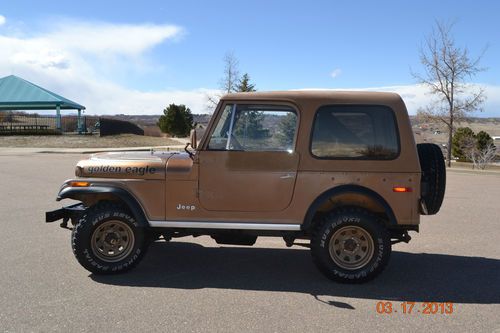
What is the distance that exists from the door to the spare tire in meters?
1.52

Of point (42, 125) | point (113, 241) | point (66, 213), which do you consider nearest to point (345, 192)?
point (113, 241)

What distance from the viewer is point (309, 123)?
16.4ft

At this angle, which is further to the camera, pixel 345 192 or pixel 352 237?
pixel 352 237

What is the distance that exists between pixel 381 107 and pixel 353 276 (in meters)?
1.90

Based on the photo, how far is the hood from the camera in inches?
198

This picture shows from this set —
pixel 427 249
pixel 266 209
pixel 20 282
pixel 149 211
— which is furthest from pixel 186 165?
pixel 427 249

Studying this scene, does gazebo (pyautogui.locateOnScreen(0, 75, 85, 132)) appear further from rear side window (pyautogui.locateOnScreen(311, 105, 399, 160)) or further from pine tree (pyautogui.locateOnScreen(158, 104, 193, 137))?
rear side window (pyautogui.locateOnScreen(311, 105, 399, 160))

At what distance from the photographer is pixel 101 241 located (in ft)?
17.0

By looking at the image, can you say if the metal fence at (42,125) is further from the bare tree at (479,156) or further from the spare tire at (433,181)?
the spare tire at (433,181)

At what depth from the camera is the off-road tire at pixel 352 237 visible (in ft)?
16.0

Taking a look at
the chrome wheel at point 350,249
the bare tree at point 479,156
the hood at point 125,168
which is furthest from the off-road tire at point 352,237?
the bare tree at point 479,156

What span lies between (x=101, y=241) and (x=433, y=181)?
385cm

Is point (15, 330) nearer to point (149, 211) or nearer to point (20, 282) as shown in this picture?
point (20, 282)

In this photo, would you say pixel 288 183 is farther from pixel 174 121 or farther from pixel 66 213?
pixel 174 121
